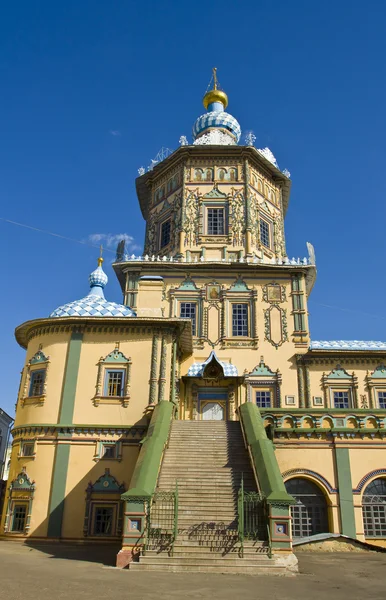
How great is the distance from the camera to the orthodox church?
484 inches

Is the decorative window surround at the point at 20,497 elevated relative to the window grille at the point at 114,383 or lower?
lower

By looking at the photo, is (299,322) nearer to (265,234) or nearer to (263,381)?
(263,381)

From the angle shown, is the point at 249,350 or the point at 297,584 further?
the point at 249,350

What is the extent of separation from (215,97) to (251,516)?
89.1ft

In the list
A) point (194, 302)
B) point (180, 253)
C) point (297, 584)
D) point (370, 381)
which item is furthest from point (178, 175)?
point (297, 584)

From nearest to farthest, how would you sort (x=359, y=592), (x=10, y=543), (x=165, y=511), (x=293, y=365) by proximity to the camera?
(x=359, y=592)
(x=165, y=511)
(x=10, y=543)
(x=293, y=365)

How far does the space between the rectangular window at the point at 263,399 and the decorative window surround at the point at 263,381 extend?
13 cm

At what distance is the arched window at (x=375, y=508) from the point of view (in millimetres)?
16094

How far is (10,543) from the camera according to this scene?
1590 centimetres

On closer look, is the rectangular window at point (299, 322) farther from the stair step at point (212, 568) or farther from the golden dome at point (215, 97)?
the golden dome at point (215, 97)

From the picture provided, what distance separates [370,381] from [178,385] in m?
8.57

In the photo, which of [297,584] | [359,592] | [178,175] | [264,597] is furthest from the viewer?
[178,175]

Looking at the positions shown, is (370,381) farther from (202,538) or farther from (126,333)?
(202,538)

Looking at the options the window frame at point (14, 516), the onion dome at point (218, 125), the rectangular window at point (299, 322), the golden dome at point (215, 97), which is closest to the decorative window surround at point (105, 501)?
the window frame at point (14, 516)
